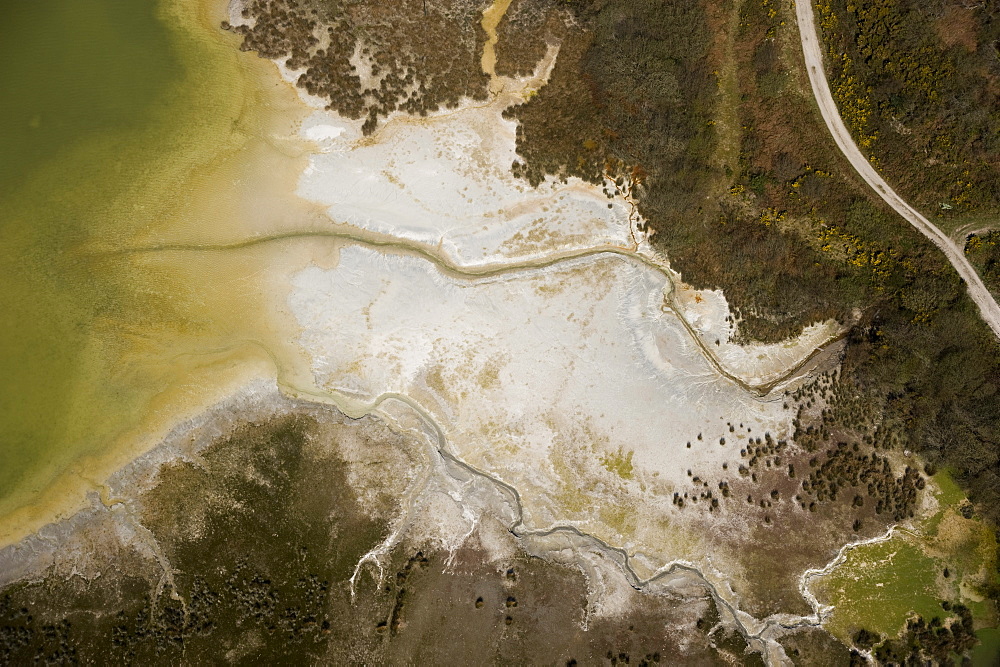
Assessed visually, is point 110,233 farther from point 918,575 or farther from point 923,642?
point 923,642

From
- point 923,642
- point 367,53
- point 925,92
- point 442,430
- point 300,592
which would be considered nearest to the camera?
point 925,92

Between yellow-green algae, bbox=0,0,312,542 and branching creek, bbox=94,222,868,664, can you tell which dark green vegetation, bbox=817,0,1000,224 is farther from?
yellow-green algae, bbox=0,0,312,542

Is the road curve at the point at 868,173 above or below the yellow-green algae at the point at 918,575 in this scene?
above

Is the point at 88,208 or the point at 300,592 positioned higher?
the point at 88,208

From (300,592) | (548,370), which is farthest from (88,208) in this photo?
(548,370)

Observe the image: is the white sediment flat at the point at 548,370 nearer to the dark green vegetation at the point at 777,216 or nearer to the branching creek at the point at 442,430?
the branching creek at the point at 442,430

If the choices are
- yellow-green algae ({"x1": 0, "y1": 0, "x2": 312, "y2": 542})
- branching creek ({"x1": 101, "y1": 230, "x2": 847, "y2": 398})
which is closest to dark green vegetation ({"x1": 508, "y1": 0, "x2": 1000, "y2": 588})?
branching creek ({"x1": 101, "y1": 230, "x2": 847, "y2": 398})

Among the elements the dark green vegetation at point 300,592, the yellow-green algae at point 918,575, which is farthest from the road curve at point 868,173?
the dark green vegetation at point 300,592
